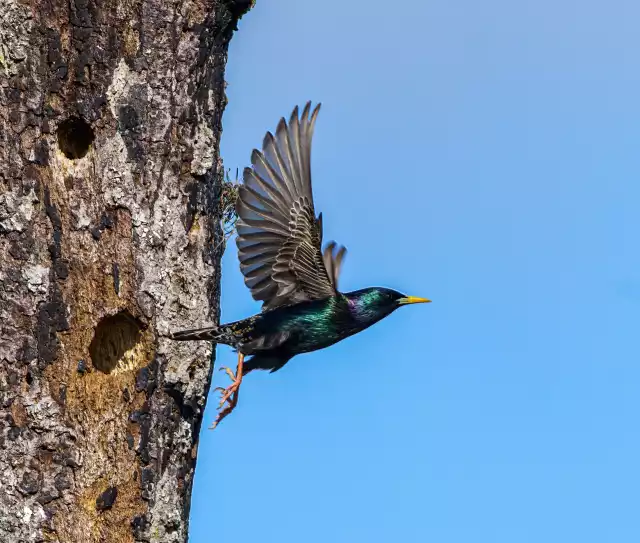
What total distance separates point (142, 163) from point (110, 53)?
45cm

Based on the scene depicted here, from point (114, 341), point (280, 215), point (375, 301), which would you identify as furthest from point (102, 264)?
point (375, 301)

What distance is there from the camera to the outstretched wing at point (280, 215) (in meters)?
4.54

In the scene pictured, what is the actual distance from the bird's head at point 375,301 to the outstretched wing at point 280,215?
1.23 ft

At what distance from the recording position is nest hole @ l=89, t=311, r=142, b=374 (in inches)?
155

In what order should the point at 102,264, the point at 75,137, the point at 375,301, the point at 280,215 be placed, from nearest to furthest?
the point at 102,264, the point at 75,137, the point at 280,215, the point at 375,301

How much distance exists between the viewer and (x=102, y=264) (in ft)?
12.7

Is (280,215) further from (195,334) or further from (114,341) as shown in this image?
(114,341)

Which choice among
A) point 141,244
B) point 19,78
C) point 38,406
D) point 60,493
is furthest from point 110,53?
point 60,493

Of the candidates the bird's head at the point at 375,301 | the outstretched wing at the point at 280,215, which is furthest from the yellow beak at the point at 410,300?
the outstretched wing at the point at 280,215

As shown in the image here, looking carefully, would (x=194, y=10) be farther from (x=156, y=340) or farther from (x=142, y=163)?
(x=156, y=340)

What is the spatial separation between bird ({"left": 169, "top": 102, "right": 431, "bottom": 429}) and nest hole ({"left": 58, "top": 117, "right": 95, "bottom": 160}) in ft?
2.57

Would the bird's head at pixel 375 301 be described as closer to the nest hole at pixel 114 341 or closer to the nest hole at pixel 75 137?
the nest hole at pixel 114 341

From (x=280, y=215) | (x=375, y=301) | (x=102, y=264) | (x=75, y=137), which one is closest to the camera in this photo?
Result: (x=102, y=264)

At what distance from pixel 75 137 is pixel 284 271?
120cm
